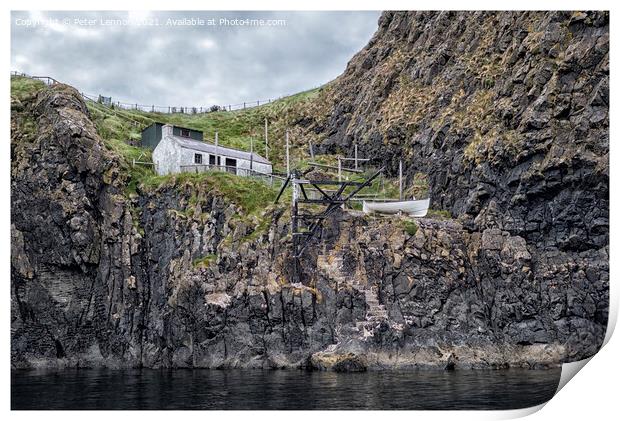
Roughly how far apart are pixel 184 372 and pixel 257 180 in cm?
1358

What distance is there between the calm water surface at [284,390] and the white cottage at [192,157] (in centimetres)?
1491

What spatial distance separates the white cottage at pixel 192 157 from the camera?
3781 cm

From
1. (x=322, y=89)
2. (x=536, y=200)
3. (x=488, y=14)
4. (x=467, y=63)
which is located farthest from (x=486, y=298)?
(x=322, y=89)

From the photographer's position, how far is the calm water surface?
54.9 ft

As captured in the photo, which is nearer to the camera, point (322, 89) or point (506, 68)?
point (506, 68)

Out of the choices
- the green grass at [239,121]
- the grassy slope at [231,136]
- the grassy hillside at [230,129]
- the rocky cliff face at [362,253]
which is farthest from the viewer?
the green grass at [239,121]

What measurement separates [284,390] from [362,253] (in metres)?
12.3

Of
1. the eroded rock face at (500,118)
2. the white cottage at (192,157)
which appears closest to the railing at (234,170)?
the white cottage at (192,157)

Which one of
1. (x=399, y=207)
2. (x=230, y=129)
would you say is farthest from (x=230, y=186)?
(x=230, y=129)

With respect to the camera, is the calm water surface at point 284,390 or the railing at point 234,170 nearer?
the calm water surface at point 284,390

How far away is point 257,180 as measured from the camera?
122 ft

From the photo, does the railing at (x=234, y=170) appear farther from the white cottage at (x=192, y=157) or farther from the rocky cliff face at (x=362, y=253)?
the rocky cliff face at (x=362, y=253)

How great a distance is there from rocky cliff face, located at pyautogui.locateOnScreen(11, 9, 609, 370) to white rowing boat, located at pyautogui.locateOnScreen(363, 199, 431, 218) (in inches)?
65.0

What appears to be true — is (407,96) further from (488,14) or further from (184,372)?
(184,372)
